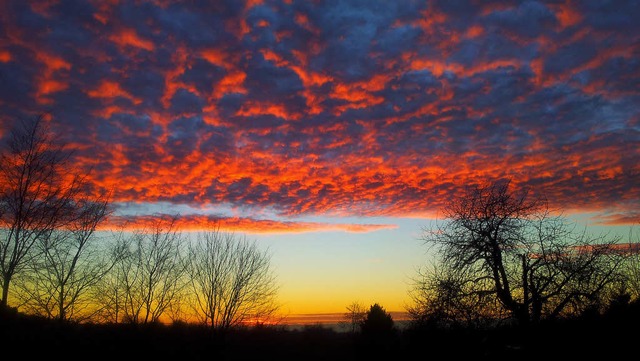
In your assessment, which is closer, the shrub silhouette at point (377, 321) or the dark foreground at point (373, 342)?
the dark foreground at point (373, 342)

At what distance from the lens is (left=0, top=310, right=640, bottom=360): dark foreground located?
11.6m

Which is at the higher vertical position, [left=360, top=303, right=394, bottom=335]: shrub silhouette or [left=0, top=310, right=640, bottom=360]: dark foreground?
[left=0, top=310, right=640, bottom=360]: dark foreground

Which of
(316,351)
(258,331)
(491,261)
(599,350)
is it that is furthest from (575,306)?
(316,351)

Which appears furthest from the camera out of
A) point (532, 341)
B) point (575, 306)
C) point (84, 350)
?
point (84, 350)

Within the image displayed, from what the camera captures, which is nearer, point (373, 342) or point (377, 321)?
point (373, 342)

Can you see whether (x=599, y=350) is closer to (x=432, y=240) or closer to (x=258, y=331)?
(x=432, y=240)

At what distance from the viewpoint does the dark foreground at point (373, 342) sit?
11.6m

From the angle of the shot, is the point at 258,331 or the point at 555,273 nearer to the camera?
the point at 555,273

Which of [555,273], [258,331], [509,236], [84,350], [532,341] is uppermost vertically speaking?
[509,236]

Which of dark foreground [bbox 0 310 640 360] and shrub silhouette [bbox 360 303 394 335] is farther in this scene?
shrub silhouette [bbox 360 303 394 335]

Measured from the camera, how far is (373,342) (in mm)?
36688

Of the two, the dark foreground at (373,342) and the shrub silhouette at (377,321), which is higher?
the dark foreground at (373,342)

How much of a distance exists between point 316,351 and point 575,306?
43.8 m

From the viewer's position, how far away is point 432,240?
741 inches
